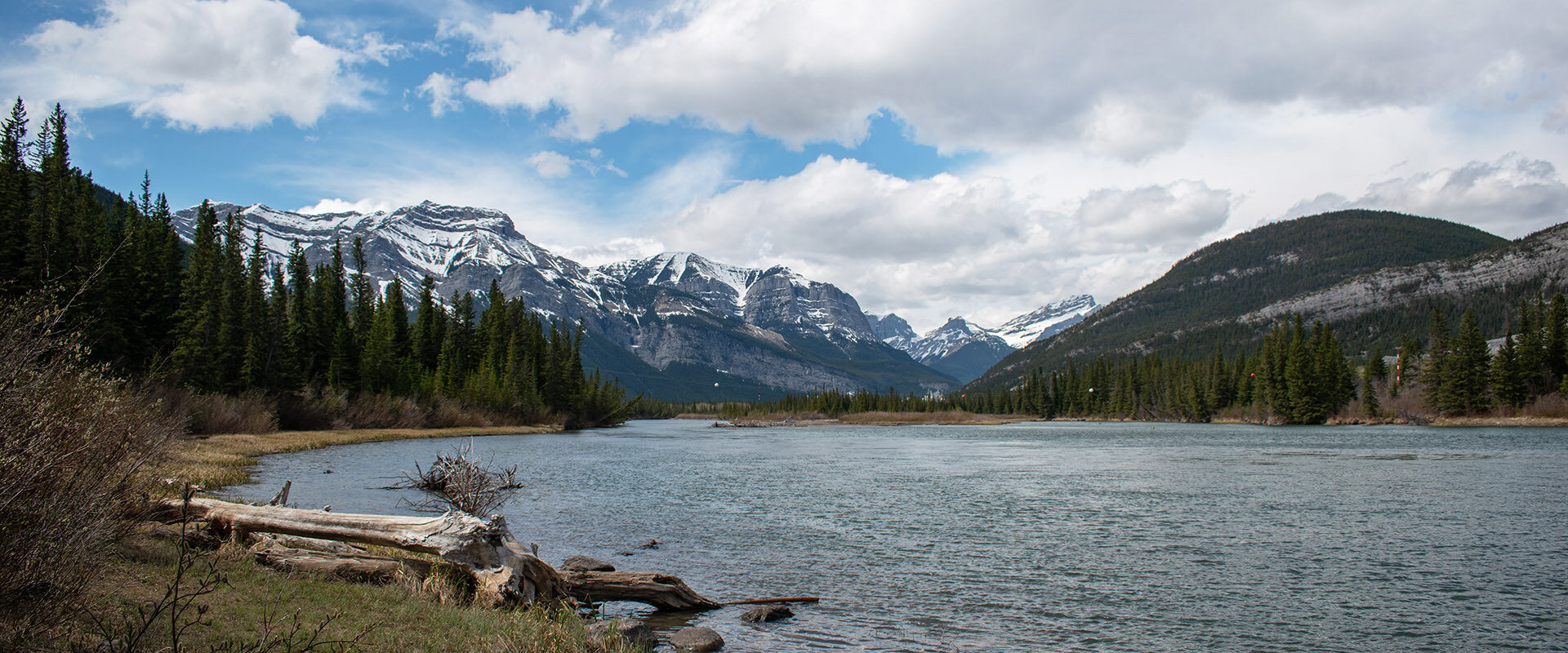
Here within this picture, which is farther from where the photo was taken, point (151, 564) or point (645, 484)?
point (645, 484)

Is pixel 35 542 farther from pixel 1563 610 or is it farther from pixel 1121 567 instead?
pixel 1563 610

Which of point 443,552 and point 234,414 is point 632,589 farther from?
point 234,414

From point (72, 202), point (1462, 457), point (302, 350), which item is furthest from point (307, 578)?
point (302, 350)

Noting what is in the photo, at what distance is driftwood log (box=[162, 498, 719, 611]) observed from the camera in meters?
13.4

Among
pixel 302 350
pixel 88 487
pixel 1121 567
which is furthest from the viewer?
pixel 302 350

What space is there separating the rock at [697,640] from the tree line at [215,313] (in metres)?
9.92

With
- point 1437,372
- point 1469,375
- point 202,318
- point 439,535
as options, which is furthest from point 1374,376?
point 202,318

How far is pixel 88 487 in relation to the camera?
8.07 m

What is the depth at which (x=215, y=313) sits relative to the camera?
2680 inches

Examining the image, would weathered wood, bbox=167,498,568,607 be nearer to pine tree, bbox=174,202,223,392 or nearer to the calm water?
the calm water

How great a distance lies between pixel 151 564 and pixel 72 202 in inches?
2732

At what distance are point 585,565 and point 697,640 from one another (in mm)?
5171

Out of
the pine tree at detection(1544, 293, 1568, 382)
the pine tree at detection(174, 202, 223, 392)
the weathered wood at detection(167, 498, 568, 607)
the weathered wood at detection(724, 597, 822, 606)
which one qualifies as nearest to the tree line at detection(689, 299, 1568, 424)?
the pine tree at detection(1544, 293, 1568, 382)

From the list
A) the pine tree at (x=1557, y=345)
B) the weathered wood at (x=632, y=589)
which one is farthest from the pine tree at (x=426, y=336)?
the pine tree at (x=1557, y=345)
